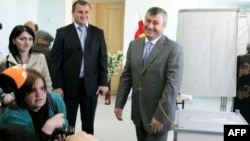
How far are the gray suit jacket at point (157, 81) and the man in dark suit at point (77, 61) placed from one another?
589 millimetres

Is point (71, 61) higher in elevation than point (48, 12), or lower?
lower

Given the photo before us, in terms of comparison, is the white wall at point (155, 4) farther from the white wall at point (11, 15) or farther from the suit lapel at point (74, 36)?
the suit lapel at point (74, 36)

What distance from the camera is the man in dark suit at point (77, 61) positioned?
2539 millimetres

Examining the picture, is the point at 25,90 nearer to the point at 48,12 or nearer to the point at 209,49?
the point at 209,49

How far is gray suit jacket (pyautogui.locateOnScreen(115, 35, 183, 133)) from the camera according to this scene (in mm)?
1886

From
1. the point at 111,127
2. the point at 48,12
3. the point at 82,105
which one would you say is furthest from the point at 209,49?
the point at 48,12

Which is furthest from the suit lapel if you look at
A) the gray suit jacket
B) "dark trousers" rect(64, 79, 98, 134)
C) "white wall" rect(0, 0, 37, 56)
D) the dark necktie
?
"white wall" rect(0, 0, 37, 56)

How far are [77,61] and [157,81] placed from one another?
0.86 metres

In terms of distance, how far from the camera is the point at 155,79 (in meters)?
1.94

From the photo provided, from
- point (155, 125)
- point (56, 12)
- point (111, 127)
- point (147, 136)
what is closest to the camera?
point (155, 125)

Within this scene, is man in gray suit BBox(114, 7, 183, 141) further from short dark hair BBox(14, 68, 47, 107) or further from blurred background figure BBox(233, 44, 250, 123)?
blurred background figure BBox(233, 44, 250, 123)

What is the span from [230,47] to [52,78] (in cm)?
172

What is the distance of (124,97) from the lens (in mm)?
2186

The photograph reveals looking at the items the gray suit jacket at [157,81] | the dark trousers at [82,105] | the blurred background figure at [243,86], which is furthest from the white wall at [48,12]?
the gray suit jacket at [157,81]
